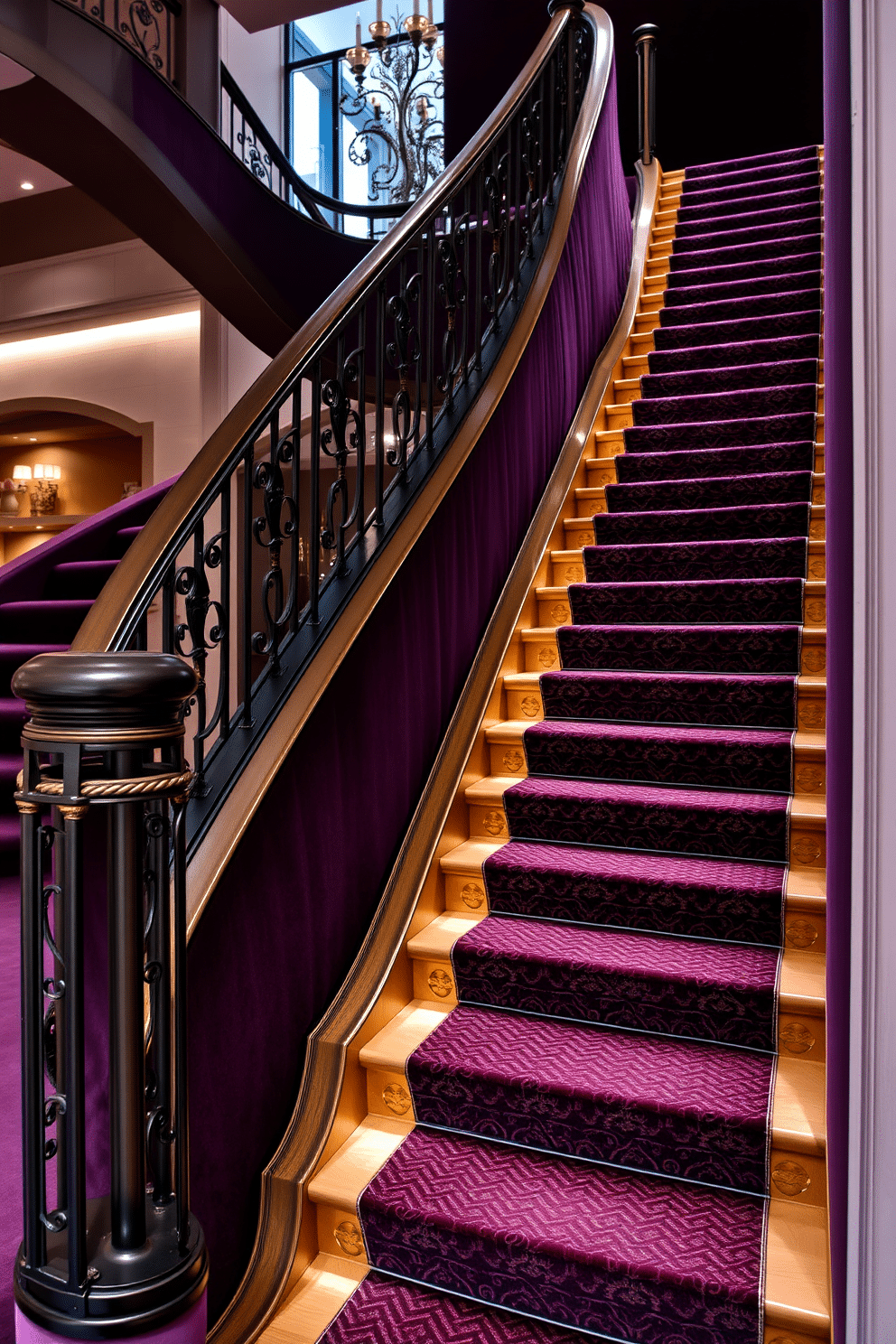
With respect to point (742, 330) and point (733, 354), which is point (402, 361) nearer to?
point (733, 354)

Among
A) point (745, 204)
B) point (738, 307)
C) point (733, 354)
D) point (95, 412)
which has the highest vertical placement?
point (745, 204)

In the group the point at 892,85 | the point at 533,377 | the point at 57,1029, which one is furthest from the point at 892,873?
the point at 533,377

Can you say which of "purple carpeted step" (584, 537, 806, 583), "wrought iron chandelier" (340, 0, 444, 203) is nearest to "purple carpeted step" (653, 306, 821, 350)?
"purple carpeted step" (584, 537, 806, 583)

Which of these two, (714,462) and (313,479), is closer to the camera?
(313,479)

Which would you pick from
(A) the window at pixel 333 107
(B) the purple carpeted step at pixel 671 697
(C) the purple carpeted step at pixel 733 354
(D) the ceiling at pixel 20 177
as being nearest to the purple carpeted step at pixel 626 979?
(B) the purple carpeted step at pixel 671 697

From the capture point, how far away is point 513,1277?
1.66 metres

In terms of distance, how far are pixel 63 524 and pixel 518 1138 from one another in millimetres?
8829

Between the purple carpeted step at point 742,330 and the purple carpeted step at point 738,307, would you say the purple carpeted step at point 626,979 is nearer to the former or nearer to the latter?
the purple carpeted step at point 742,330

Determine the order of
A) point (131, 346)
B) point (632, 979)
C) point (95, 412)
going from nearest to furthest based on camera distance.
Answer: point (632, 979)
point (131, 346)
point (95, 412)

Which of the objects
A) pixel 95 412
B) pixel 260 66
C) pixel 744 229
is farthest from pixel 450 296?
pixel 260 66

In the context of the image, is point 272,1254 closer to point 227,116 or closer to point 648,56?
point 648,56

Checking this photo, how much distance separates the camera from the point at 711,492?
3.50 m

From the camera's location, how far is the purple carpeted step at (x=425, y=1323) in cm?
162

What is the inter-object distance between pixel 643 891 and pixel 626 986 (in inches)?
10.5
